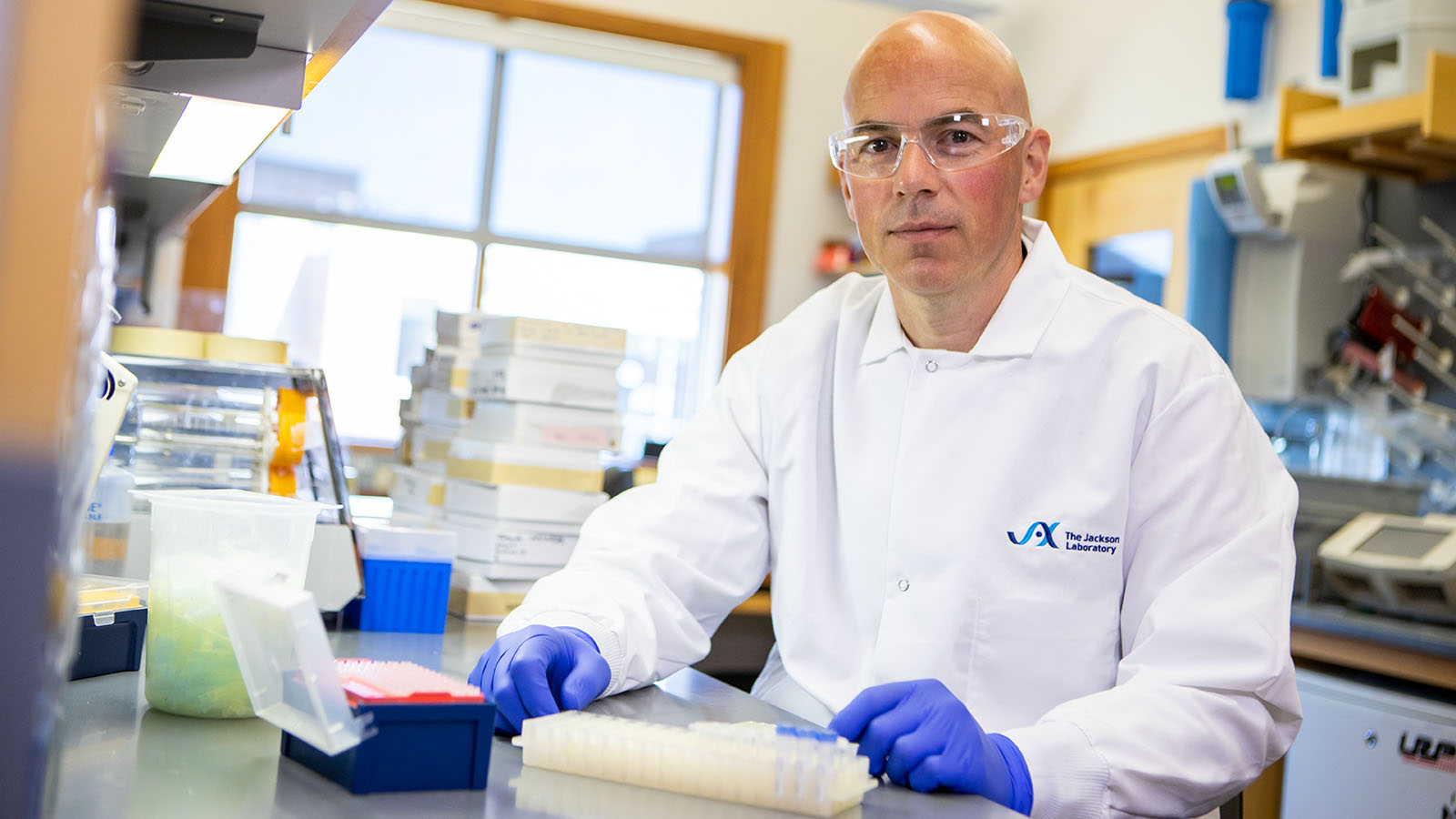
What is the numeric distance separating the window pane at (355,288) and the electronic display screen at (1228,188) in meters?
2.85

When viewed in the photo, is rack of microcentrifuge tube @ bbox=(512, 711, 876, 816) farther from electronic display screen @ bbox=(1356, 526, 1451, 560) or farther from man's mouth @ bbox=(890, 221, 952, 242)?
electronic display screen @ bbox=(1356, 526, 1451, 560)

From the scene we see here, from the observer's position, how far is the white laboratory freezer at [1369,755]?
1977 millimetres

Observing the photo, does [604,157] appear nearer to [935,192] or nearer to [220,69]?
[935,192]

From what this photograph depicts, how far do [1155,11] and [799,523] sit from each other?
3037 millimetres

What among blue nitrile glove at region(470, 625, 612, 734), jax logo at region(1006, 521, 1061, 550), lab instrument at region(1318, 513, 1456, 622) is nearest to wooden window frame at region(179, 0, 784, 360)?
lab instrument at region(1318, 513, 1456, 622)

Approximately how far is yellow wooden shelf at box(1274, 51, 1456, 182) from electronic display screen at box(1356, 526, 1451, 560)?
30.1 inches

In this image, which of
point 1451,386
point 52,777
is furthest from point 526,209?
point 52,777

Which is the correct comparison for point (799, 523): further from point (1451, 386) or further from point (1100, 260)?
point (1100, 260)

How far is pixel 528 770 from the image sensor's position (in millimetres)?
878

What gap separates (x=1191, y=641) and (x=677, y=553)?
22.6 inches

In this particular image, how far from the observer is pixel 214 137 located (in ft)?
4.71

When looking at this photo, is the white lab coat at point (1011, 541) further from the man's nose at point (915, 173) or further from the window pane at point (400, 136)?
the window pane at point (400, 136)

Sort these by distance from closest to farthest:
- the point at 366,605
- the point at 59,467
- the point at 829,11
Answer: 1. the point at 59,467
2. the point at 366,605
3. the point at 829,11

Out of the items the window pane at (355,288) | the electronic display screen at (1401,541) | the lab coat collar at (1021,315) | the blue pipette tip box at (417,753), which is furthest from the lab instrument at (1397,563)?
the window pane at (355,288)
